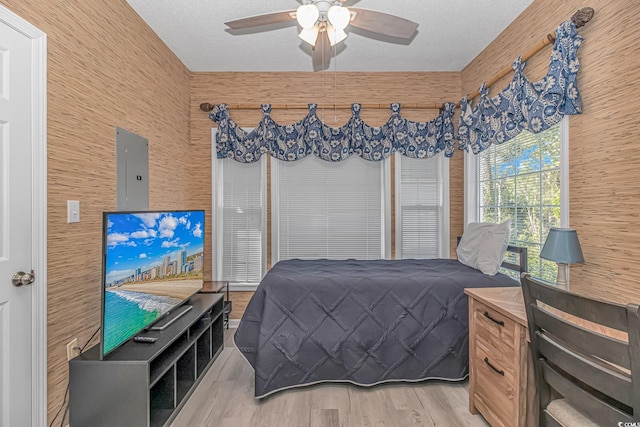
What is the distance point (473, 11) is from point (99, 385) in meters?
3.46

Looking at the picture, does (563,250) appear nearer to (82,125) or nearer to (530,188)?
(530,188)

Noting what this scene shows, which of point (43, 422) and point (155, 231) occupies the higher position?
point (155, 231)

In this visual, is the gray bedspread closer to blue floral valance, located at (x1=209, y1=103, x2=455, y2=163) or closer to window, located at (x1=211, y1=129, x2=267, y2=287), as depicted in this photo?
window, located at (x1=211, y1=129, x2=267, y2=287)

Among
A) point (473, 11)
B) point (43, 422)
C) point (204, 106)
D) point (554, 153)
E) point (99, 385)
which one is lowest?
point (43, 422)

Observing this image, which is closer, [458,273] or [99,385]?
[99,385]

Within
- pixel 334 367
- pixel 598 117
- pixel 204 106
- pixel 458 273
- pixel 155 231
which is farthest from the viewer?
pixel 204 106

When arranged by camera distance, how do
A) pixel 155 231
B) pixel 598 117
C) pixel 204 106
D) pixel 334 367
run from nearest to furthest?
1. pixel 598 117
2. pixel 155 231
3. pixel 334 367
4. pixel 204 106

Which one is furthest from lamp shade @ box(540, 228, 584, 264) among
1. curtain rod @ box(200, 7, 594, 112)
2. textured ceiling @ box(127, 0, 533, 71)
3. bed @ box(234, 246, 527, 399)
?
textured ceiling @ box(127, 0, 533, 71)

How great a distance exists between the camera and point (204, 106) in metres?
3.74

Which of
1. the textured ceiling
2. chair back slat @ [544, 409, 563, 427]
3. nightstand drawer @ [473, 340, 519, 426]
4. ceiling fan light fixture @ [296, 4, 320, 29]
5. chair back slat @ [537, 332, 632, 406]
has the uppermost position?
the textured ceiling

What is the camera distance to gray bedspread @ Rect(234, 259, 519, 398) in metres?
2.36

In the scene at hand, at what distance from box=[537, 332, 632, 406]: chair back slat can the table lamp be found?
2.57 feet

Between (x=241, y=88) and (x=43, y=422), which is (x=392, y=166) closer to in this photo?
(x=241, y=88)

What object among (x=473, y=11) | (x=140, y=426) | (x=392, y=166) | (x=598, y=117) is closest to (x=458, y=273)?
(x=598, y=117)
